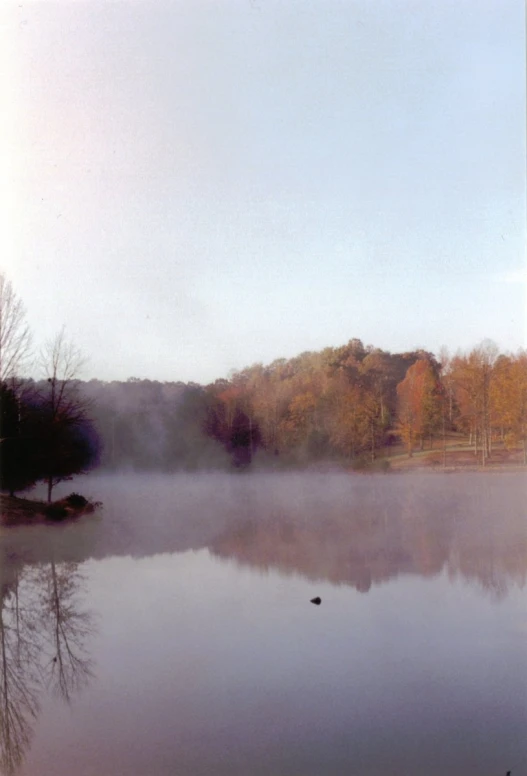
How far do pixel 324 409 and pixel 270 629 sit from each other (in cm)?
327

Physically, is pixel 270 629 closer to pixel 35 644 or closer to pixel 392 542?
pixel 35 644

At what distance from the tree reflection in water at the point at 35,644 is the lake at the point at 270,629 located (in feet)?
0.05

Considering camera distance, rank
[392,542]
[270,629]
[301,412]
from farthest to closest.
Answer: [301,412], [392,542], [270,629]

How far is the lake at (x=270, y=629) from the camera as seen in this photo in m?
3.17

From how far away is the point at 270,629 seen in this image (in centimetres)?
450

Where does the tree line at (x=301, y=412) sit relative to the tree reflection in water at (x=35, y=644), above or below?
above

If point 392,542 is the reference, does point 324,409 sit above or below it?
above

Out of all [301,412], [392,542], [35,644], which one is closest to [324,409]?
[301,412]

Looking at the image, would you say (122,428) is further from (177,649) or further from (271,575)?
(177,649)

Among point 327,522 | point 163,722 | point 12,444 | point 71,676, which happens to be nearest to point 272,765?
point 163,722

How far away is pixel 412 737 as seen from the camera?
3.20 m

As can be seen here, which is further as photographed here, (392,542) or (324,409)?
(324,409)

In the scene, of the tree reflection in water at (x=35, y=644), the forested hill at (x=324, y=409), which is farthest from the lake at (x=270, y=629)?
the forested hill at (x=324, y=409)

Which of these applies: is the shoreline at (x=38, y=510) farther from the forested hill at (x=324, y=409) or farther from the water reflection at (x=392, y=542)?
the water reflection at (x=392, y=542)
